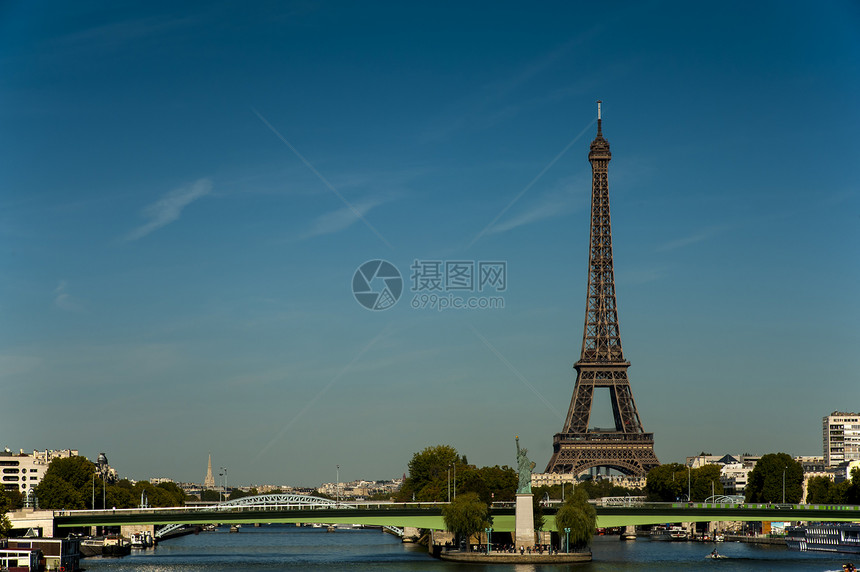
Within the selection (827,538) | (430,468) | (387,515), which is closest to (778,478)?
(827,538)

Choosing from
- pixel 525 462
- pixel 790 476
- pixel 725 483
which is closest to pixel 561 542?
pixel 525 462

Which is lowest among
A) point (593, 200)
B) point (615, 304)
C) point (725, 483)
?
point (725, 483)

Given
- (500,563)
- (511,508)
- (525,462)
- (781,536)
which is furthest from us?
(781,536)

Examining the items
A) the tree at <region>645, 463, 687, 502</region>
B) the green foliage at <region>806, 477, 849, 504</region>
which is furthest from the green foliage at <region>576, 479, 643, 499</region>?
the green foliage at <region>806, 477, 849, 504</region>

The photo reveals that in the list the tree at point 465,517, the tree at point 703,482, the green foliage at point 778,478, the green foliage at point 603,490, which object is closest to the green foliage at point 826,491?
the green foliage at point 778,478

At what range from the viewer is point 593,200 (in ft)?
470

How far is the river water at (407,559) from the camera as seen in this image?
71625 millimetres

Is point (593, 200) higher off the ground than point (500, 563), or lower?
higher

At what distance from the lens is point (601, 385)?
137m

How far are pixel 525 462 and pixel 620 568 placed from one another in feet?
34.7

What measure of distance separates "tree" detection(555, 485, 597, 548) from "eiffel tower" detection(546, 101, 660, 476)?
56312 mm

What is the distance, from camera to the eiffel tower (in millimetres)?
133625

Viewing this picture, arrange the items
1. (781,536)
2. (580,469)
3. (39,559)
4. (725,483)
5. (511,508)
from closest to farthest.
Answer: (39,559) → (511,508) → (781,536) → (580,469) → (725,483)

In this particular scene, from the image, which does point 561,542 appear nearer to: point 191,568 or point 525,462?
point 525,462
